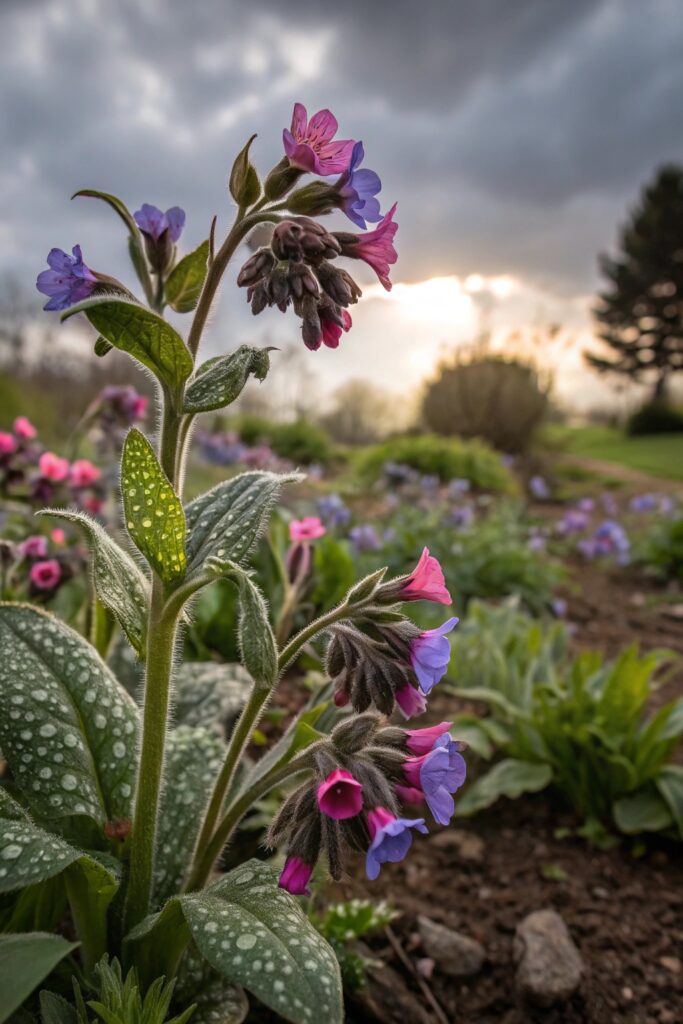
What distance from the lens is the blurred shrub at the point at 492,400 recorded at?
49.9ft

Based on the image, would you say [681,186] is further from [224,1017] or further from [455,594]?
[224,1017]

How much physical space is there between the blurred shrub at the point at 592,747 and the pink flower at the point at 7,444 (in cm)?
192

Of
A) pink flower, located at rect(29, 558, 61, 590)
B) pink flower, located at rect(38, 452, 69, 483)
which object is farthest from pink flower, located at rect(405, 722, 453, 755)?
pink flower, located at rect(38, 452, 69, 483)

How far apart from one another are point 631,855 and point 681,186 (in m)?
40.5

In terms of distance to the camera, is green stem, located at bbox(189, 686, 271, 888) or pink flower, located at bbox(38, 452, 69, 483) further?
pink flower, located at bbox(38, 452, 69, 483)

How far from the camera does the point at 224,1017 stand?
1247mm

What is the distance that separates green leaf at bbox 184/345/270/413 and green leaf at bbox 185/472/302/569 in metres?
0.20

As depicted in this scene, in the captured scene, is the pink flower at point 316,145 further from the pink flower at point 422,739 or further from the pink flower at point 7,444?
the pink flower at point 7,444

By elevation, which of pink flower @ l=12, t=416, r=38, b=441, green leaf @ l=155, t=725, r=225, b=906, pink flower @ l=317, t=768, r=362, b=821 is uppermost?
pink flower @ l=12, t=416, r=38, b=441

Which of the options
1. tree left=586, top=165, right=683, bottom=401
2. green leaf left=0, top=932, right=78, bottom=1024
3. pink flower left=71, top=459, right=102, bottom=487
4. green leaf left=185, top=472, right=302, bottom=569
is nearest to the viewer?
green leaf left=0, top=932, right=78, bottom=1024

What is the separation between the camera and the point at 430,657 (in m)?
1.07

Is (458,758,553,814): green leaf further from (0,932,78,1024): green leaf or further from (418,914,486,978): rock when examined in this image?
(0,932,78,1024): green leaf

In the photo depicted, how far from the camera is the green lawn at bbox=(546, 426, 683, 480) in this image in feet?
54.3

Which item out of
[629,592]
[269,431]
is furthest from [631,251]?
[629,592]
